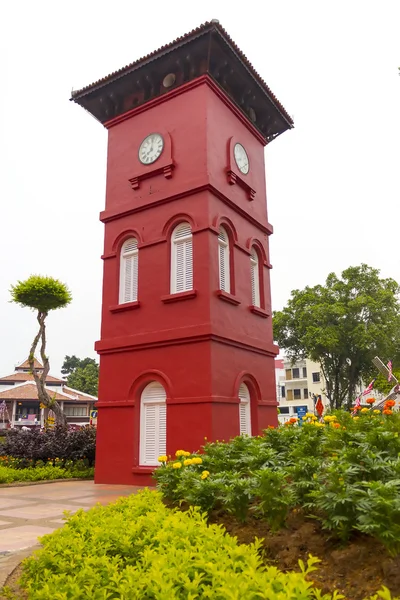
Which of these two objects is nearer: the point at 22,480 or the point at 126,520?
the point at 126,520

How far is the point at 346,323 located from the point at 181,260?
732 inches

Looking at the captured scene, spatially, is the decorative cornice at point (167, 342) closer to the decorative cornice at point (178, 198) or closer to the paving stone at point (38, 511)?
the decorative cornice at point (178, 198)

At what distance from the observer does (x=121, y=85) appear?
13.6 m

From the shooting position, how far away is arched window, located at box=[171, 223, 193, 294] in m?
11.6

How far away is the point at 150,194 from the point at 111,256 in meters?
1.90

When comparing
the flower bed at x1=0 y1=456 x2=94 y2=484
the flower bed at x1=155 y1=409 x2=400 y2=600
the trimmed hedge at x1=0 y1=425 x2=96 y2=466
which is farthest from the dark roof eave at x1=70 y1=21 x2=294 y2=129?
the flower bed at x1=0 y1=456 x2=94 y2=484

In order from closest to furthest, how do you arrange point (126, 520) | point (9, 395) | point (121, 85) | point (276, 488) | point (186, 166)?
point (276, 488) → point (126, 520) → point (186, 166) → point (121, 85) → point (9, 395)

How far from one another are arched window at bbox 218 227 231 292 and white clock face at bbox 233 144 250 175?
91.4 inches

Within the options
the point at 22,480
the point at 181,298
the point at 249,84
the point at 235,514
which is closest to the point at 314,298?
the point at 249,84

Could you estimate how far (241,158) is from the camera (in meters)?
13.7

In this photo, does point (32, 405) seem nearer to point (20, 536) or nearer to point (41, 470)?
point (41, 470)

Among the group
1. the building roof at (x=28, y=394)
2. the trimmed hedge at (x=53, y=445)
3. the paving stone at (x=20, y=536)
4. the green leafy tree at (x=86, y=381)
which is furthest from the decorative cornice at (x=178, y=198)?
the green leafy tree at (x=86, y=381)

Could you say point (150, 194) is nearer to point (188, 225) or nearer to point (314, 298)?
point (188, 225)

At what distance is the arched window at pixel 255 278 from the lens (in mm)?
13430
